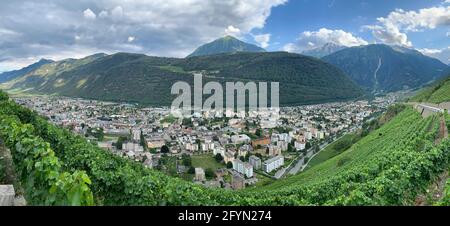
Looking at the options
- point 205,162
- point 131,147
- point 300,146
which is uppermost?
point 131,147

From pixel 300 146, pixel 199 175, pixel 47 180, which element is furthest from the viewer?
pixel 300 146

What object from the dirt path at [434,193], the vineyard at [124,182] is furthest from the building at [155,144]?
the dirt path at [434,193]

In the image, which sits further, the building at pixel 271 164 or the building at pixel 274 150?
the building at pixel 274 150

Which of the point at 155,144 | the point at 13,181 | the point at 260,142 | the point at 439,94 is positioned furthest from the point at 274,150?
the point at 13,181

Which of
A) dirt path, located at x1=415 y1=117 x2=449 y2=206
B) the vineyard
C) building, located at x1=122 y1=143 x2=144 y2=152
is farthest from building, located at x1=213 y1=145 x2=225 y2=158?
dirt path, located at x1=415 y1=117 x2=449 y2=206

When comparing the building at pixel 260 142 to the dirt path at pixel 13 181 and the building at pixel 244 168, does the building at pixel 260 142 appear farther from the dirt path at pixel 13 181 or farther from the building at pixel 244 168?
the dirt path at pixel 13 181
